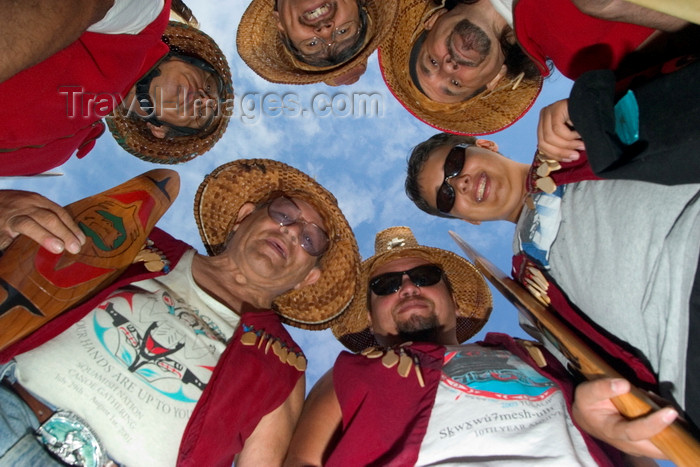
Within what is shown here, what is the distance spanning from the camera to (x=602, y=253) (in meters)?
1.95

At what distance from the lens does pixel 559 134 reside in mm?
2180

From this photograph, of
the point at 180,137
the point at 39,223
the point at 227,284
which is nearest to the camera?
the point at 39,223

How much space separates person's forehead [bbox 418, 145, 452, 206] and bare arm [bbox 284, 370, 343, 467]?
2.00 meters

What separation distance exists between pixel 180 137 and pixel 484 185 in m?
2.86

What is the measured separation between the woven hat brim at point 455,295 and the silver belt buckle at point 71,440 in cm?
222

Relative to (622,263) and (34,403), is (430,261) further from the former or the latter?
(34,403)

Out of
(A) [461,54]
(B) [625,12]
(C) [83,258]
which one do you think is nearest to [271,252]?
(C) [83,258]

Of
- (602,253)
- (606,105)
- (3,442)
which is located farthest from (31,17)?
(602,253)

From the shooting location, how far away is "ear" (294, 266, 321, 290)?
12.9 ft

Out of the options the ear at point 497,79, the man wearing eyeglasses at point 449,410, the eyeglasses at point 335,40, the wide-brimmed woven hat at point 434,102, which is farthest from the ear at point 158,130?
the ear at point 497,79

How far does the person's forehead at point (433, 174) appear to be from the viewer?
12.9 feet

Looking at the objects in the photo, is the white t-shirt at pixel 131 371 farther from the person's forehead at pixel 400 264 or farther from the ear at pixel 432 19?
the ear at pixel 432 19

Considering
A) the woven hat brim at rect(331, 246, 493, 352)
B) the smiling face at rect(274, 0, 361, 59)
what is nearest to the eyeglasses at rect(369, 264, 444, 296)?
the woven hat brim at rect(331, 246, 493, 352)

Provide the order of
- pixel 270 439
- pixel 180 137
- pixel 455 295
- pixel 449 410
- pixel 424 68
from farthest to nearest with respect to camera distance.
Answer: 1. pixel 455 295
2. pixel 180 137
3. pixel 424 68
4. pixel 270 439
5. pixel 449 410
